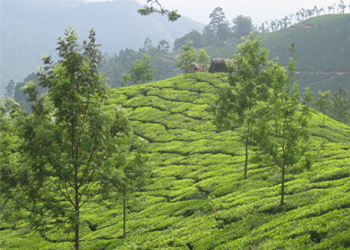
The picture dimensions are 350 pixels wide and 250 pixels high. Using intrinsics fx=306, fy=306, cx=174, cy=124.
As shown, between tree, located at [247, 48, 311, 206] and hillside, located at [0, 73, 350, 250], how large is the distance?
1.13m

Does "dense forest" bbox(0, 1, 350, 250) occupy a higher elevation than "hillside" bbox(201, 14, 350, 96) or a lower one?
lower

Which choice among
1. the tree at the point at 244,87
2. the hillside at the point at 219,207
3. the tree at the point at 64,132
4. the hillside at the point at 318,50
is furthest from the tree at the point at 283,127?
the hillside at the point at 318,50

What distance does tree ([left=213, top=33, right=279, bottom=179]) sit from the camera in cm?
2744

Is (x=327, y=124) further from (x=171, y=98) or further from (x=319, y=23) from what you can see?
(x=319, y=23)

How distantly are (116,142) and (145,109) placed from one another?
42978 mm

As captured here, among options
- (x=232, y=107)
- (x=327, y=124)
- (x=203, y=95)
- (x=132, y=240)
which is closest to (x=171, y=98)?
(x=203, y=95)

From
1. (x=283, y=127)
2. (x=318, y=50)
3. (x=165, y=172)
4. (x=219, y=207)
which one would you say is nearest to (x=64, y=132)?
(x=283, y=127)

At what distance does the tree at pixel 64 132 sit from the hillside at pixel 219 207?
6.86ft

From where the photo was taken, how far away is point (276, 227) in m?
15.6

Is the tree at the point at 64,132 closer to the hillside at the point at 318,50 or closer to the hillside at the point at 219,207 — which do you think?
the hillside at the point at 219,207

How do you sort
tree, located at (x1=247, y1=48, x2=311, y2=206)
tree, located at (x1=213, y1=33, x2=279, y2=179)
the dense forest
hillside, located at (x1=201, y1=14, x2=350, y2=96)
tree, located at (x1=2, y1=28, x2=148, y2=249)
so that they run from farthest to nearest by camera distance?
1. hillside, located at (x1=201, y1=14, x2=350, y2=96)
2. tree, located at (x1=213, y1=33, x2=279, y2=179)
3. tree, located at (x1=247, y1=48, x2=311, y2=206)
4. the dense forest
5. tree, located at (x1=2, y1=28, x2=148, y2=249)

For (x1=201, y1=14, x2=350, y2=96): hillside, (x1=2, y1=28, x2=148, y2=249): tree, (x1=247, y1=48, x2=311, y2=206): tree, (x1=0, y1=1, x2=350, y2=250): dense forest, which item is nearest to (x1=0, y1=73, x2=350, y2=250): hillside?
(x1=0, y1=1, x2=350, y2=250): dense forest

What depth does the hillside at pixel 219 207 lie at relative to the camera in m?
15.1

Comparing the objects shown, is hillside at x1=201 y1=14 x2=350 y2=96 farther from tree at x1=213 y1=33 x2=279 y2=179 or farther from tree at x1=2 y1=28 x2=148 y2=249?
tree at x1=2 y1=28 x2=148 y2=249
